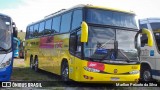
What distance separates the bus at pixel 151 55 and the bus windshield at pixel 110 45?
2623mm

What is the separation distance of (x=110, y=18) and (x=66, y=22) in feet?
7.88

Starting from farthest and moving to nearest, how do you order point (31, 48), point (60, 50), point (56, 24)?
point (31, 48), point (56, 24), point (60, 50)

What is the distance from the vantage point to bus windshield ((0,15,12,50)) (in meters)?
11.6

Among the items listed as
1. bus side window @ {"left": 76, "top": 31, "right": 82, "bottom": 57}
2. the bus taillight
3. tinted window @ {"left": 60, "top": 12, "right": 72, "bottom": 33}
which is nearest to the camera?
the bus taillight

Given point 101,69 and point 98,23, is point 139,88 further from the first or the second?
point 98,23

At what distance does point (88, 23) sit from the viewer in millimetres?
11242

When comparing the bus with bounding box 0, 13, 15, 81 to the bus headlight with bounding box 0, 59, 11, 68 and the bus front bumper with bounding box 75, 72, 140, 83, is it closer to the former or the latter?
the bus headlight with bounding box 0, 59, 11, 68

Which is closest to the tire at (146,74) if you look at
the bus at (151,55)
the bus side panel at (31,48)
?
the bus at (151,55)

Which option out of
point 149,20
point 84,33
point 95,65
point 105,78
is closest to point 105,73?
point 105,78

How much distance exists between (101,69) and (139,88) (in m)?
2.61

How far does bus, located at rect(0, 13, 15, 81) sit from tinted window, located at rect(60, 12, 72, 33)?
2.33 m

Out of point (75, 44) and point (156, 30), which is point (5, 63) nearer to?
point (75, 44)

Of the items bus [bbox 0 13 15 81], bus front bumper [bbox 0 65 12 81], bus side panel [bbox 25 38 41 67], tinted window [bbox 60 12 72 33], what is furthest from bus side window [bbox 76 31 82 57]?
bus side panel [bbox 25 38 41 67]

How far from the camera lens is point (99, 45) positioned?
11.1 metres
